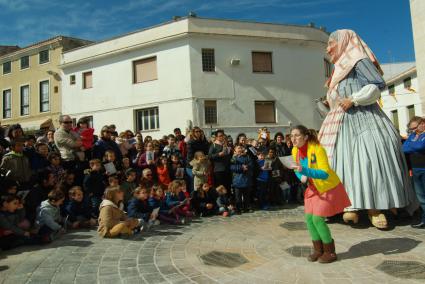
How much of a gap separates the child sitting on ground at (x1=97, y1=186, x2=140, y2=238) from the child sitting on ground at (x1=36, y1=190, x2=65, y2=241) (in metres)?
0.69

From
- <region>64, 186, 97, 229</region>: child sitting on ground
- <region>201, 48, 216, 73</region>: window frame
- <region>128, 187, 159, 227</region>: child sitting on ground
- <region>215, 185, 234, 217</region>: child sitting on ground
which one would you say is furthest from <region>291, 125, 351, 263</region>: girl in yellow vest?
<region>201, 48, 216, 73</region>: window frame

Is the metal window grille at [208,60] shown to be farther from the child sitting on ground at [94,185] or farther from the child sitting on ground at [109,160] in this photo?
the child sitting on ground at [94,185]

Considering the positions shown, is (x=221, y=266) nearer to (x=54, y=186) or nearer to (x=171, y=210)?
(x=171, y=210)

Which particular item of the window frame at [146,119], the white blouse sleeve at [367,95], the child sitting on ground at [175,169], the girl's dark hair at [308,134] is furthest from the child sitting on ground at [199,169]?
the window frame at [146,119]

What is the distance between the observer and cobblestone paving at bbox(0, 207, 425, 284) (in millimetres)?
3682

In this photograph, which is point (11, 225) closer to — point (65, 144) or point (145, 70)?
point (65, 144)

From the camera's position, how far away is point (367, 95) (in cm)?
524

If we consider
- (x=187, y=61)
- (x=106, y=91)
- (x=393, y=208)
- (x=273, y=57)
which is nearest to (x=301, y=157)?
(x=393, y=208)

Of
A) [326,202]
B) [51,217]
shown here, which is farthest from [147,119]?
[326,202]

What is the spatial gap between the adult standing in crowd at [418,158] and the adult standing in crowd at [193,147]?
182 inches

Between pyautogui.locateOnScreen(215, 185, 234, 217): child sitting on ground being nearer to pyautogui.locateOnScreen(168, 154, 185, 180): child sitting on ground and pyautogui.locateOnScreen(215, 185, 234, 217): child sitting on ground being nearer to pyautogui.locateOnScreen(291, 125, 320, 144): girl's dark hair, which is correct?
pyautogui.locateOnScreen(168, 154, 185, 180): child sitting on ground

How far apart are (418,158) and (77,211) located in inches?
229

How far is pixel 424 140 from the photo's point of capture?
541cm

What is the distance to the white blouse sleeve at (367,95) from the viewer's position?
17.2ft
